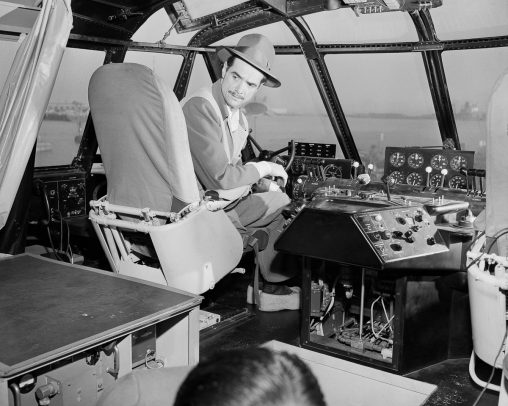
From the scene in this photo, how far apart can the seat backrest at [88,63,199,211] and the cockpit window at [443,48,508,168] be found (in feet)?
9.02

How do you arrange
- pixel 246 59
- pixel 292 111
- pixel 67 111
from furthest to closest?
pixel 292 111, pixel 67 111, pixel 246 59

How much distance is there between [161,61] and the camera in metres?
5.01

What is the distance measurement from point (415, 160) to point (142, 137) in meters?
2.03

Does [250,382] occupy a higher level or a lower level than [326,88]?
lower

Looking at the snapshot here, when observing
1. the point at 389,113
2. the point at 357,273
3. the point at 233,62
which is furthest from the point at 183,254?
the point at 389,113

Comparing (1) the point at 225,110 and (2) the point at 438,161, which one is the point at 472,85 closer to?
(2) the point at 438,161

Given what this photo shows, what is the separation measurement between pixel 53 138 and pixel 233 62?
2121 mm

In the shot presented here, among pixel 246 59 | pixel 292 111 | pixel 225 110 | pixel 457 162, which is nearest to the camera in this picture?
pixel 246 59

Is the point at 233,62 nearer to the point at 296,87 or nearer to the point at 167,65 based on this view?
the point at 167,65

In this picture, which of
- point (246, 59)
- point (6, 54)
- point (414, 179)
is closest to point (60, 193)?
point (6, 54)

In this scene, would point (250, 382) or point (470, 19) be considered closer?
point (250, 382)

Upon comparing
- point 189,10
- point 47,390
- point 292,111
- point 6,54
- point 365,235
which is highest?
point 189,10

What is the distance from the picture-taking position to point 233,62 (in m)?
3.18

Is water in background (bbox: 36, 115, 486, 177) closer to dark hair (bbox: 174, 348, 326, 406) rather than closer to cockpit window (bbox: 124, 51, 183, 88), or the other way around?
cockpit window (bbox: 124, 51, 183, 88)
